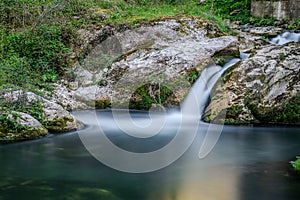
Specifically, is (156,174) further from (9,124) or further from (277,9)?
(277,9)

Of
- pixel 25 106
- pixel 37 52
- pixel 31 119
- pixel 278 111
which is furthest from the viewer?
pixel 37 52

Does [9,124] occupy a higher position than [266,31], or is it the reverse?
[266,31]

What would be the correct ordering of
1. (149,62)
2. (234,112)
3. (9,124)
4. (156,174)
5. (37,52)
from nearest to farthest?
(156,174) → (9,124) → (234,112) → (149,62) → (37,52)

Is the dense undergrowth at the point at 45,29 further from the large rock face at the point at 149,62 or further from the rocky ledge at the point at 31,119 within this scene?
the rocky ledge at the point at 31,119

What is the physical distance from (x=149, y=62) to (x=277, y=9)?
8735 millimetres

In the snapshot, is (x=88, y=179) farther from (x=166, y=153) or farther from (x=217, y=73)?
(x=217, y=73)

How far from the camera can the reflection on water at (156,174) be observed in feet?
13.6

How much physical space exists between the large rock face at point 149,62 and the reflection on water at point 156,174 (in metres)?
2.90

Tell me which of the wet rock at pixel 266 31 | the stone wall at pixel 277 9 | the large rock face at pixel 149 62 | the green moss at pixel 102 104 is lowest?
the green moss at pixel 102 104

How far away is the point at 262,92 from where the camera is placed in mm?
7988

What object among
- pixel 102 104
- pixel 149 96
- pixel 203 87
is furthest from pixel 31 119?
pixel 203 87

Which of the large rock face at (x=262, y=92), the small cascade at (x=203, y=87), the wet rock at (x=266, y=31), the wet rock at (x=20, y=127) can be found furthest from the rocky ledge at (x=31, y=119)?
the wet rock at (x=266, y=31)

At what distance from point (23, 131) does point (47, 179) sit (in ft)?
6.89

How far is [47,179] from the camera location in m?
4.61
